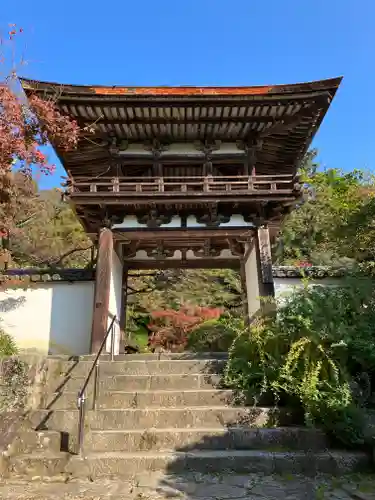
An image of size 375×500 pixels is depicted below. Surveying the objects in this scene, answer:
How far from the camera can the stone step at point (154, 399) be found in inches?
255

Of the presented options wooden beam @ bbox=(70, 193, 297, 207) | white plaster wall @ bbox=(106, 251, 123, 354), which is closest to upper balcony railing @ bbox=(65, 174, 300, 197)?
wooden beam @ bbox=(70, 193, 297, 207)

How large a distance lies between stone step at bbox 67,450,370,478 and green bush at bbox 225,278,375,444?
42 centimetres

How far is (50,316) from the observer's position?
10.1 metres

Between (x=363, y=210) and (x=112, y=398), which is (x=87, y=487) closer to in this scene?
(x=112, y=398)

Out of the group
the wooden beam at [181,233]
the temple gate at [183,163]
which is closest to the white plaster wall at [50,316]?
the temple gate at [183,163]

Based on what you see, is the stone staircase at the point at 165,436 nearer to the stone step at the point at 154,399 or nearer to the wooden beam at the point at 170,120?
the stone step at the point at 154,399

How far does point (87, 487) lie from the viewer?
14.7 feet

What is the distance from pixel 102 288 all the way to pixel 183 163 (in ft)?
12.8

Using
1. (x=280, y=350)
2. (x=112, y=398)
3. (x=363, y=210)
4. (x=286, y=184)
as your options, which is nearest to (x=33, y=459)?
(x=112, y=398)

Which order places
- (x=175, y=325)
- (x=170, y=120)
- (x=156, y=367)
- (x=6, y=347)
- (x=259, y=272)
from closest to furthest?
(x=156, y=367) → (x=6, y=347) → (x=259, y=272) → (x=170, y=120) → (x=175, y=325)

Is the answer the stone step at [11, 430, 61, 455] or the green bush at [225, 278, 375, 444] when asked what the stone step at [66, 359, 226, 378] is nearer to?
the green bush at [225, 278, 375, 444]

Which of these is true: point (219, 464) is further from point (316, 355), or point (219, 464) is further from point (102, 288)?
point (102, 288)

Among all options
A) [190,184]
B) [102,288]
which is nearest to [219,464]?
[102,288]

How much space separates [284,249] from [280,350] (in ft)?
62.5
